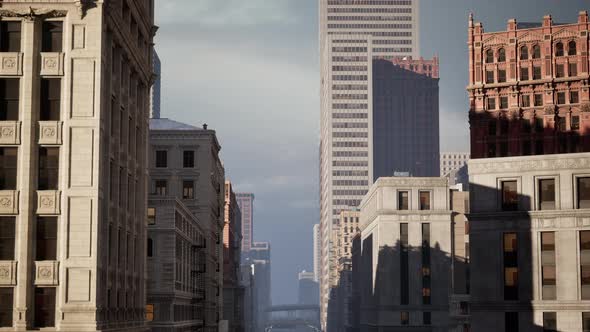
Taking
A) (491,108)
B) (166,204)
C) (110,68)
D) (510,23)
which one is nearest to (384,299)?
(491,108)

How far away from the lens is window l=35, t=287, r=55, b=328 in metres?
53.0

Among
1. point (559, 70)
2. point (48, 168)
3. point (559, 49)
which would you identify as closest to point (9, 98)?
point (48, 168)

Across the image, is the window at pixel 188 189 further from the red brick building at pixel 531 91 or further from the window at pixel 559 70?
the window at pixel 559 70

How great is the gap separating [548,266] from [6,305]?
57.7 m

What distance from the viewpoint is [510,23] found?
457ft

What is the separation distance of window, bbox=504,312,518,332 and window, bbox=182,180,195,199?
45.5 metres

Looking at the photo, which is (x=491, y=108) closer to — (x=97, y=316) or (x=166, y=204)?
(x=166, y=204)

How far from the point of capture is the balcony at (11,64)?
5372 centimetres

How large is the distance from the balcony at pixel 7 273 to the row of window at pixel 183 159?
70.8 meters

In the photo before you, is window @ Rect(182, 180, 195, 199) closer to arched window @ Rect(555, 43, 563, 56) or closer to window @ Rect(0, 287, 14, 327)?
arched window @ Rect(555, 43, 563, 56)

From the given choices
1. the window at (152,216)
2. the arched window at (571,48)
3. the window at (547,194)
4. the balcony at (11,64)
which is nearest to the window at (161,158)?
the window at (152,216)

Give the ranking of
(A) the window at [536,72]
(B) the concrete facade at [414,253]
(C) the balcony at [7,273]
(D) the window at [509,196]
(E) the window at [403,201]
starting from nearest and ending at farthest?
(C) the balcony at [7,273], (D) the window at [509,196], (A) the window at [536,72], (B) the concrete facade at [414,253], (E) the window at [403,201]

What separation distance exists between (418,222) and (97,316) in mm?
111115

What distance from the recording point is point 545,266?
9469 cm
